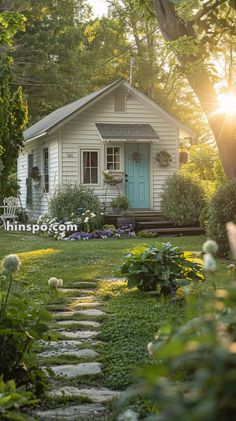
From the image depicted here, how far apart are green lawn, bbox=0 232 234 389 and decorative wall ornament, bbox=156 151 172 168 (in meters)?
5.07

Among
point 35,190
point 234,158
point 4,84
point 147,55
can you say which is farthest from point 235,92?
point 147,55

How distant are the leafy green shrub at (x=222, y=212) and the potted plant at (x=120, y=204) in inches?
250

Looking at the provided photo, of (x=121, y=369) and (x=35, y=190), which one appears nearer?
(x=121, y=369)

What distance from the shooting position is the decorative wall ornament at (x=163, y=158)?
1855 cm

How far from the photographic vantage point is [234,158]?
11.0 m

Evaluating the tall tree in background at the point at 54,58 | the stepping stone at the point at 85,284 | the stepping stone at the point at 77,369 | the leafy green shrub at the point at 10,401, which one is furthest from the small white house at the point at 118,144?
the leafy green shrub at the point at 10,401

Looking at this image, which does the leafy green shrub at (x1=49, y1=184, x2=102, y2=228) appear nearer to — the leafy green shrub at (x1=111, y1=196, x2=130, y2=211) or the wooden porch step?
the leafy green shrub at (x1=111, y1=196, x2=130, y2=211)

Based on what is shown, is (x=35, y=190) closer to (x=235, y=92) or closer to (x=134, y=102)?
(x=134, y=102)

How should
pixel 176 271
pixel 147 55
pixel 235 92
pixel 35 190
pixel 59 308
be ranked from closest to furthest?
1. pixel 59 308
2. pixel 176 271
3. pixel 235 92
4. pixel 35 190
5. pixel 147 55

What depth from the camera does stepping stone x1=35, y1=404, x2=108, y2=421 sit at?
9.31 feet

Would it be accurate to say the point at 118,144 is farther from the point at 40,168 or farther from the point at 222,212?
the point at 222,212

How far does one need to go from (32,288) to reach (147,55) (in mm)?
29779

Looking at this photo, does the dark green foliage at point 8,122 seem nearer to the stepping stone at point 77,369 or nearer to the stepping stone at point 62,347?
the stepping stone at point 62,347

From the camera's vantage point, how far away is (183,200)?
16.6m
